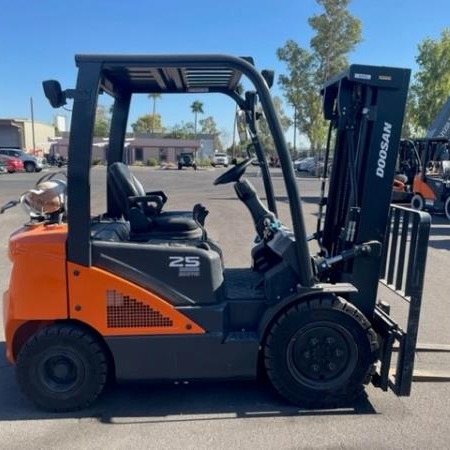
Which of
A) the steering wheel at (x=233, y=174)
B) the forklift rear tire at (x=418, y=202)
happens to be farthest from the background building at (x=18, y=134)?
the steering wheel at (x=233, y=174)

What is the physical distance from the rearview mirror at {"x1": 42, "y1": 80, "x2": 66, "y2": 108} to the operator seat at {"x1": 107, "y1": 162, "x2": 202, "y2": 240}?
123 cm

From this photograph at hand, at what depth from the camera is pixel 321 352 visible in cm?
368

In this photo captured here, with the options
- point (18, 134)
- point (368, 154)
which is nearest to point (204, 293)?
point (368, 154)

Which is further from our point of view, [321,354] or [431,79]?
[431,79]

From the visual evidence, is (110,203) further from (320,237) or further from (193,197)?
(193,197)

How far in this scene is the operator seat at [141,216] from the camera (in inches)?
167

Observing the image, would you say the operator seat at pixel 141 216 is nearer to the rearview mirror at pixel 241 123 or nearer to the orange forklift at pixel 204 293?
the orange forklift at pixel 204 293

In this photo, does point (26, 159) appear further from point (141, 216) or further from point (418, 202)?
point (141, 216)

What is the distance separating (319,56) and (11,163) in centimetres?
2960

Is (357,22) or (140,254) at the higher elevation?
(357,22)

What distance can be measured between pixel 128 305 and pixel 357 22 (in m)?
49.5

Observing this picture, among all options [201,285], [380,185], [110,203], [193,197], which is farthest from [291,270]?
[193,197]

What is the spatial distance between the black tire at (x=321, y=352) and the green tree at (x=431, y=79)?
38.5 m

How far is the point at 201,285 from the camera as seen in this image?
362cm
